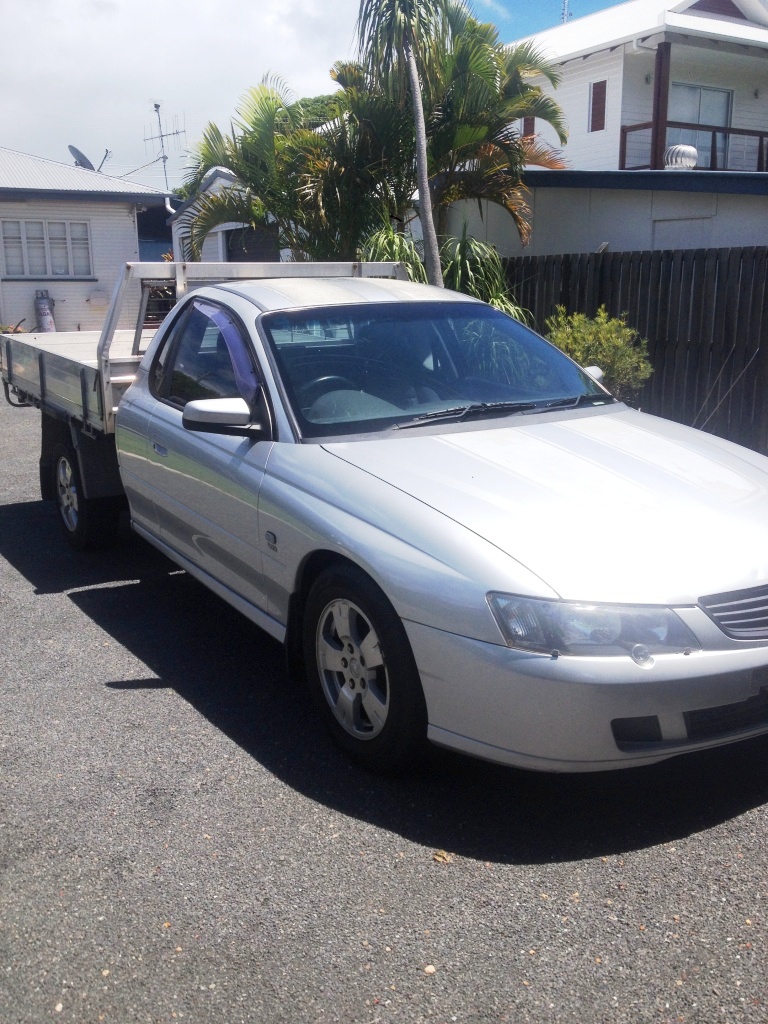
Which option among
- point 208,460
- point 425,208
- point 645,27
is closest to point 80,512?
point 208,460

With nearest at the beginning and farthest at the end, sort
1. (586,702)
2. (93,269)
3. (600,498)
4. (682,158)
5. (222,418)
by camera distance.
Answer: (586,702) < (600,498) < (222,418) < (682,158) < (93,269)

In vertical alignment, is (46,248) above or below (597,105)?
below

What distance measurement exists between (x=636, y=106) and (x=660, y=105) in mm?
3237

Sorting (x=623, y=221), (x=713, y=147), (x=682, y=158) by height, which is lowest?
(x=623, y=221)

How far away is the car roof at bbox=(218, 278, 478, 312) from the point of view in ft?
16.4

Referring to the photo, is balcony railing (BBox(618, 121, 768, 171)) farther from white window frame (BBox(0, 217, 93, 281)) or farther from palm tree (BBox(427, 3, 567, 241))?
white window frame (BBox(0, 217, 93, 281))

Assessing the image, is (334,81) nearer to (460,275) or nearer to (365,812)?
(460,275)

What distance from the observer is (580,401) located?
16.1 ft

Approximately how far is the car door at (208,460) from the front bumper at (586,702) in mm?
1289

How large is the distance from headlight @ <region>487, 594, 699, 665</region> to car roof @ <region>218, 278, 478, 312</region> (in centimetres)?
228

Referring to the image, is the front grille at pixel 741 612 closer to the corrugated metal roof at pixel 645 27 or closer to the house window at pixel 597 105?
the corrugated metal roof at pixel 645 27

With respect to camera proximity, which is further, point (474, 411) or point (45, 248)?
point (45, 248)

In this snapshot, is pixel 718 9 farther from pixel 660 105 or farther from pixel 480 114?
pixel 480 114

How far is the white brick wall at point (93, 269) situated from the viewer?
25.2m
